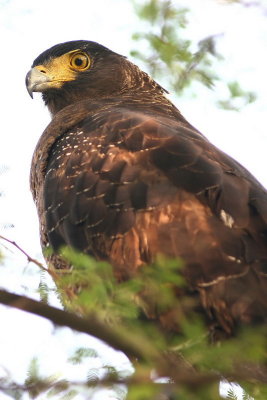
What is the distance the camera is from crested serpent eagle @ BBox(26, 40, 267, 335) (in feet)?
16.1

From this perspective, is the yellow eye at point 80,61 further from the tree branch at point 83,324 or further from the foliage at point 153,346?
the tree branch at point 83,324

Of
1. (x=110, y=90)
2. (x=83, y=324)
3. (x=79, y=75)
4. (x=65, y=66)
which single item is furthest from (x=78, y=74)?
(x=83, y=324)

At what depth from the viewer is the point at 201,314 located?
16.1ft

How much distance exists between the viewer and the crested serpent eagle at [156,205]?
491cm

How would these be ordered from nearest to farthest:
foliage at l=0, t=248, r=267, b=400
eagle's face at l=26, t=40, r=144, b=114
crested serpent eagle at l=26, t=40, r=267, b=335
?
foliage at l=0, t=248, r=267, b=400 → crested serpent eagle at l=26, t=40, r=267, b=335 → eagle's face at l=26, t=40, r=144, b=114

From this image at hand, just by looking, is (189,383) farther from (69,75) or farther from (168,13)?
(69,75)

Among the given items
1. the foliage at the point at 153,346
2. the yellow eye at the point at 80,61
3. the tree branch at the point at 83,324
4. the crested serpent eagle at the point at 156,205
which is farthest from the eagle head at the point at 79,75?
the tree branch at the point at 83,324

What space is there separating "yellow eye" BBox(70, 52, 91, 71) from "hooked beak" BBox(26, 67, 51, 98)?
35 centimetres

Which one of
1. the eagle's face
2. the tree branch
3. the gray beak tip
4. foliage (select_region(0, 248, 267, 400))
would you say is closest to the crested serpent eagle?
foliage (select_region(0, 248, 267, 400))

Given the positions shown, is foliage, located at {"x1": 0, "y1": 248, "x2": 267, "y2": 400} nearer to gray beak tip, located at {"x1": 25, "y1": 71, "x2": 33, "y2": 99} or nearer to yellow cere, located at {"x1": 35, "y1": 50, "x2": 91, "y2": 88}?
gray beak tip, located at {"x1": 25, "y1": 71, "x2": 33, "y2": 99}

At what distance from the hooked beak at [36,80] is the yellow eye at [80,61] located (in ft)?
1.16

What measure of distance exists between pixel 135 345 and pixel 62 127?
3.64m

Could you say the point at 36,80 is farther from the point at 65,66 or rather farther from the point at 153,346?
the point at 153,346

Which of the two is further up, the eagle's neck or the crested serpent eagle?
the eagle's neck
